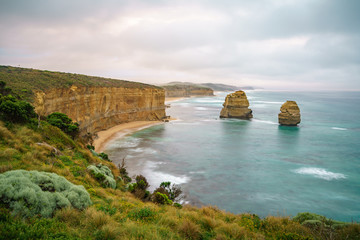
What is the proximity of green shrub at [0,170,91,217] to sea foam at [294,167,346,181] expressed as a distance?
25552 millimetres

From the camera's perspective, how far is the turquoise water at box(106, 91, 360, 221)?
18.9 meters

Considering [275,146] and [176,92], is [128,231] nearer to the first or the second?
[275,146]

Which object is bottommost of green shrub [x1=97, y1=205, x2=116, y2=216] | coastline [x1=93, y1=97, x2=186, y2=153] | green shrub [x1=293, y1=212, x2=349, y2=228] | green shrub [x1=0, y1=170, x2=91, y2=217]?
coastline [x1=93, y1=97, x2=186, y2=153]

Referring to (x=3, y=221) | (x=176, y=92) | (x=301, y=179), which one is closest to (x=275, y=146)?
(x=301, y=179)

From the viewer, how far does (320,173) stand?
25531 millimetres

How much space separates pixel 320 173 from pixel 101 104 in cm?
3726

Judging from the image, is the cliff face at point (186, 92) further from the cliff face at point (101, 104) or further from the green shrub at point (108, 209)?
the green shrub at point (108, 209)

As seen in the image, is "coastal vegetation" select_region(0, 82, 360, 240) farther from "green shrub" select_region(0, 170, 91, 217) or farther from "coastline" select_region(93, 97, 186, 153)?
"coastline" select_region(93, 97, 186, 153)

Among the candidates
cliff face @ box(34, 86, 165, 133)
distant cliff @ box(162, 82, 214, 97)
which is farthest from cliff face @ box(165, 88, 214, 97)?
cliff face @ box(34, 86, 165, 133)

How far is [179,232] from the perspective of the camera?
7.11m

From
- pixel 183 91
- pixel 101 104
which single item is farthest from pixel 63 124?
pixel 183 91

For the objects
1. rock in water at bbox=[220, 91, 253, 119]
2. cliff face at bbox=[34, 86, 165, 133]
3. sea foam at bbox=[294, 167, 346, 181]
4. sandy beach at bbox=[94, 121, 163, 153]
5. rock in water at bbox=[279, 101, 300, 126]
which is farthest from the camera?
rock in water at bbox=[220, 91, 253, 119]

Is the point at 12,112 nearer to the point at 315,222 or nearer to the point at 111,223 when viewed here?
the point at 111,223

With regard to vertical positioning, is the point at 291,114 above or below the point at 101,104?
below
